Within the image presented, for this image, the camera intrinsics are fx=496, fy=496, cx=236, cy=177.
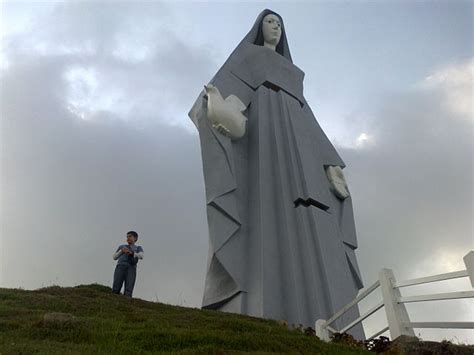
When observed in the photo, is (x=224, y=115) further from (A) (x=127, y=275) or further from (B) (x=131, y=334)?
(B) (x=131, y=334)

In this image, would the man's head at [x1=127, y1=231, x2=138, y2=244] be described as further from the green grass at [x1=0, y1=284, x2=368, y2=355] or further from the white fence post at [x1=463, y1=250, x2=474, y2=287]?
the white fence post at [x1=463, y1=250, x2=474, y2=287]

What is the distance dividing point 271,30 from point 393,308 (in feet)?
42.9

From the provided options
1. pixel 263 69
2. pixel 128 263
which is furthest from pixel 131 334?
pixel 263 69

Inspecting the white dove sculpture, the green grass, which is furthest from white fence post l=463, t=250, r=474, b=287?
the white dove sculpture

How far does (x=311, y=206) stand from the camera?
12.0m

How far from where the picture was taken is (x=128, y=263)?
812 cm

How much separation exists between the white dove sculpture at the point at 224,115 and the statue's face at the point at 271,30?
4.59m

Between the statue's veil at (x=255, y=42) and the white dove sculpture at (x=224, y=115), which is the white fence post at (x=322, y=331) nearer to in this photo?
the white dove sculpture at (x=224, y=115)

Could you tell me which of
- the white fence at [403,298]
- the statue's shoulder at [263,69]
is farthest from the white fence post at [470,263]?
the statue's shoulder at [263,69]

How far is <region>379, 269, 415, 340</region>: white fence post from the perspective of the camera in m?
4.91

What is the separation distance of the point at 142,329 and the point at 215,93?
811cm

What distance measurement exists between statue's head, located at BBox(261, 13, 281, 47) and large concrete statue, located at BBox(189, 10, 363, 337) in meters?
1.27

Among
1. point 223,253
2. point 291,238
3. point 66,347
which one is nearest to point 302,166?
point 291,238

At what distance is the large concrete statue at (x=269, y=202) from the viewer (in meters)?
10.5
